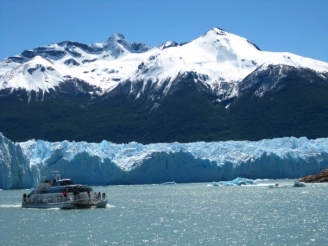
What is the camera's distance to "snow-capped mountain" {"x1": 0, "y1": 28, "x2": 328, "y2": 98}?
418ft

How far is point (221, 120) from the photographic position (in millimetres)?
110812

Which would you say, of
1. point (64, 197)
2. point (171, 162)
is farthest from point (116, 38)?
point (64, 197)

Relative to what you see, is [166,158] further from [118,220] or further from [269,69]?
[269,69]

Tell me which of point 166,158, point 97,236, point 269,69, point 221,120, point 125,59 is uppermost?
point 125,59

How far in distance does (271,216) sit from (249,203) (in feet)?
24.3

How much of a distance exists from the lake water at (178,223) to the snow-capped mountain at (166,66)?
86765 mm

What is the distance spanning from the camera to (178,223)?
27.6m

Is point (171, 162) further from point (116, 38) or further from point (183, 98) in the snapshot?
point (116, 38)

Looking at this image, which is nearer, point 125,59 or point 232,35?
point 232,35

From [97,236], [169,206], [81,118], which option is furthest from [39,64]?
[97,236]

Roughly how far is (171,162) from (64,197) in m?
26.8

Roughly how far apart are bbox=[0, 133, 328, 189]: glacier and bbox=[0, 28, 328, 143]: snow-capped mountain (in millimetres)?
36273

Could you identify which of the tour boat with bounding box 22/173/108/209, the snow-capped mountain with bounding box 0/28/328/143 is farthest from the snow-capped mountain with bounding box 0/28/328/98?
the tour boat with bounding box 22/173/108/209

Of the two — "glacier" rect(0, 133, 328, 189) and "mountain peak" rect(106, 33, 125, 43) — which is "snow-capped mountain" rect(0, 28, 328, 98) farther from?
"glacier" rect(0, 133, 328, 189)
